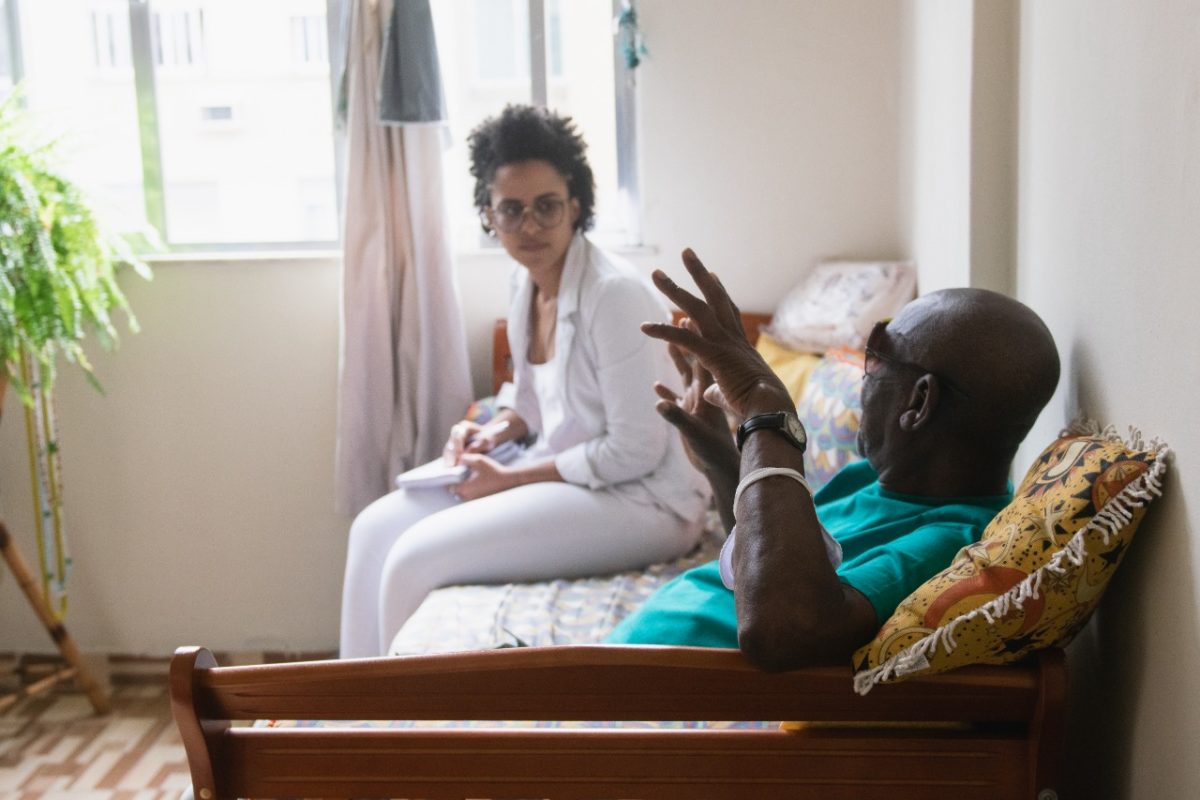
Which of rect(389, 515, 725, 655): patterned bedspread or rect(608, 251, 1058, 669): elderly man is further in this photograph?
rect(389, 515, 725, 655): patterned bedspread

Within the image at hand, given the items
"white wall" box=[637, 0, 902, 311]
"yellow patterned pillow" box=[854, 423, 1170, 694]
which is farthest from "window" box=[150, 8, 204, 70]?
"yellow patterned pillow" box=[854, 423, 1170, 694]

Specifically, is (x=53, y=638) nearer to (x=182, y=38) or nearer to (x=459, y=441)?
(x=459, y=441)

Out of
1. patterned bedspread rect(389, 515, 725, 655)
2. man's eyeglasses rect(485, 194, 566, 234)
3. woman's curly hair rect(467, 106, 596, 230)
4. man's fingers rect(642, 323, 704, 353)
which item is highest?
woman's curly hair rect(467, 106, 596, 230)

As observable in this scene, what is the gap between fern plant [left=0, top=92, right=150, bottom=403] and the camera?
2842mm

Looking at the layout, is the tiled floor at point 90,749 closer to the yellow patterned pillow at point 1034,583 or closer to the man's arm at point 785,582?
the man's arm at point 785,582

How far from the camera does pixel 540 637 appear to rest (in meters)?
2.00

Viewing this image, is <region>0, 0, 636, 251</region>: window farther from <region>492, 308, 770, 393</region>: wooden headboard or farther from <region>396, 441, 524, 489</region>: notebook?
<region>396, 441, 524, 489</region>: notebook

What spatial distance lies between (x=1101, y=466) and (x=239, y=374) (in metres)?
2.71

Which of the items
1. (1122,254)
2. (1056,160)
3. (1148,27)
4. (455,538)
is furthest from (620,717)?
(455,538)

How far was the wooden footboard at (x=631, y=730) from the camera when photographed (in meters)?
1.15

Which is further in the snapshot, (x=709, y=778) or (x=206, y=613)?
(x=206, y=613)

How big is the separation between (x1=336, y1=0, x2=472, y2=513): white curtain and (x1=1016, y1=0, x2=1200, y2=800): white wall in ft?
6.19

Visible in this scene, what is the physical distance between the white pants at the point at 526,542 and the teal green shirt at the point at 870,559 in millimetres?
783

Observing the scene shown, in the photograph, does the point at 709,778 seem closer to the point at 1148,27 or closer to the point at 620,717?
the point at 620,717
